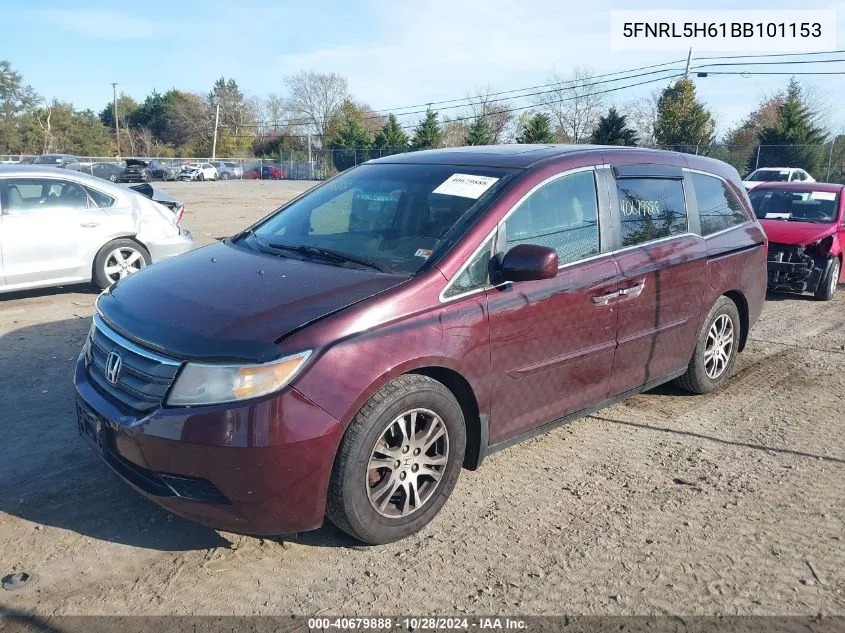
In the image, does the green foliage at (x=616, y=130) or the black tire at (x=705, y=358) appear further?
the green foliage at (x=616, y=130)

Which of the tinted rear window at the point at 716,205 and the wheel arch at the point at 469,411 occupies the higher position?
the tinted rear window at the point at 716,205

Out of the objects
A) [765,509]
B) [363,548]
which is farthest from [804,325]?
[363,548]

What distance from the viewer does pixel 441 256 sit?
3523mm

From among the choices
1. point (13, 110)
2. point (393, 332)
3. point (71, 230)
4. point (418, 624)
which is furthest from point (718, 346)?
point (13, 110)

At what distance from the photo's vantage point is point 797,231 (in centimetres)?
945

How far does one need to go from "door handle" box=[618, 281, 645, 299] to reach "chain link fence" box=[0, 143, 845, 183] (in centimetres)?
411

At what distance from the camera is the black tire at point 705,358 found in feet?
17.0

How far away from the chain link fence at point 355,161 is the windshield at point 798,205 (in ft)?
20.4

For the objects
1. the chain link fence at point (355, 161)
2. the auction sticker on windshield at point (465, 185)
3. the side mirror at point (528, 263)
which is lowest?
the side mirror at point (528, 263)

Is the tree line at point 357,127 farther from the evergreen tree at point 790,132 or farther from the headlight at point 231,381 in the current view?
the headlight at point 231,381

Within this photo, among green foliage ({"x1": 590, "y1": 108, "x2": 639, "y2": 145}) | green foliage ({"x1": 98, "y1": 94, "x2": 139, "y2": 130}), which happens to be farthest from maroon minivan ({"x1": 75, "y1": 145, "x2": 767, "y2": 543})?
green foliage ({"x1": 98, "y1": 94, "x2": 139, "y2": 130})

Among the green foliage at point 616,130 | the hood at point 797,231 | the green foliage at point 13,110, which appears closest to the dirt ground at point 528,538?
the hood at point 797,231

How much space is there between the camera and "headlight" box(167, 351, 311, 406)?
9.47 ft

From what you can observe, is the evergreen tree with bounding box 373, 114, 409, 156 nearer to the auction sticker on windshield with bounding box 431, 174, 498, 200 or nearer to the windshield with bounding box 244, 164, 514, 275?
the windshield with bounding box 244, 164, 514, 275
